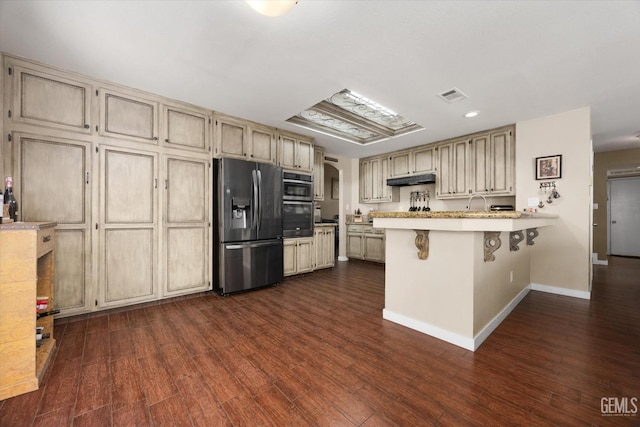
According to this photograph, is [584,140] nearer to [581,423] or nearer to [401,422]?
[581,423]

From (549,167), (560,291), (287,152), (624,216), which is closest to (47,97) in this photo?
(287,152)

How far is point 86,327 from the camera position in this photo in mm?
2383

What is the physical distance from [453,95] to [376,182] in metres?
3.05

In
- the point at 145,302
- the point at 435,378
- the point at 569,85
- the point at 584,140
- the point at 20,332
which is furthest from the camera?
the point at 584,140

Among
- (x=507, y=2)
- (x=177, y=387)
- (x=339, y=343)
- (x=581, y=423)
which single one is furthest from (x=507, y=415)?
(x=507, y=2)

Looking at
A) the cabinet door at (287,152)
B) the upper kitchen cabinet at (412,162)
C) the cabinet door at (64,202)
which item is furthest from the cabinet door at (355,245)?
the cabinet door at (64,202)

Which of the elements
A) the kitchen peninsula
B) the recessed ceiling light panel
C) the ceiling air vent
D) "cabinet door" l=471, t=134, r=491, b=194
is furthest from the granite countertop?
"cabinet door" l=471, t=134, r=491, b=194

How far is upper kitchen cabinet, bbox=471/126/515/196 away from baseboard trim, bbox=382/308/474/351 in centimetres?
Answer: 296

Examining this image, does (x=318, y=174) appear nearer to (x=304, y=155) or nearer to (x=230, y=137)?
(x=304, y=155)

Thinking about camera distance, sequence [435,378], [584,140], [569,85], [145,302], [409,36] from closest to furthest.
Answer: [435,378]
[409,36]
[569,85]
[145,302]
[584,140]

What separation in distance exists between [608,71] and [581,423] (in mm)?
3136

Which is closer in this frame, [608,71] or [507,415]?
[507,415]

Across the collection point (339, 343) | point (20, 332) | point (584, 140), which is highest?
point (584, 140)

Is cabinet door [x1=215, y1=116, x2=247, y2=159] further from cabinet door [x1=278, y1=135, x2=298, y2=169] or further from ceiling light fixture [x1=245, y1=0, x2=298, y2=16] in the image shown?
ceiling light fixture [x1=245, y1=0, x2=298, y2=16]
